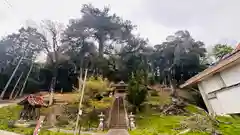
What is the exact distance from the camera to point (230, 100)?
9875mm

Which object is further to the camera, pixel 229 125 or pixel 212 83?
pixel 212 83

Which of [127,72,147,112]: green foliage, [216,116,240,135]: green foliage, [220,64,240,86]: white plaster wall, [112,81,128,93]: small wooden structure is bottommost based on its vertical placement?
[216,116,240,135]: green foliage

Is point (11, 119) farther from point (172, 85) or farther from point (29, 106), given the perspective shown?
point (172, 85)

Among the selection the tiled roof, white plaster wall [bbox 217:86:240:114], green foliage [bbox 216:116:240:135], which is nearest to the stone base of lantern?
the tiled roof

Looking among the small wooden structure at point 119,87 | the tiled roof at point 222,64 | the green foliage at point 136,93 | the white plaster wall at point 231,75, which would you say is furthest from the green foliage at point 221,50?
the white plaster wall at point 231,75

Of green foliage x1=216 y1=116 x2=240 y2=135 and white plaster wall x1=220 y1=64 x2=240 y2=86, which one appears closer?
green foliage x1=216 y1=116 x2=240 y2=135

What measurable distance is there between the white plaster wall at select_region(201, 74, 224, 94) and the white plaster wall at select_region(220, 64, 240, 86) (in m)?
0.39

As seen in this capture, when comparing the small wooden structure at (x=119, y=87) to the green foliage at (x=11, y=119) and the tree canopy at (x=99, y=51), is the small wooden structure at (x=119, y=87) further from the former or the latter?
the green foliage at (x=11, y=119)

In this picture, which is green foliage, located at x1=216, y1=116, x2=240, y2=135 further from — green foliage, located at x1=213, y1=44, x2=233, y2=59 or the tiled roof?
green foliage, located at x1=213, y1=44, x2=233, y2=59

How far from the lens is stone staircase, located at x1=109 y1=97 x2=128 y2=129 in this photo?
16.2 metres

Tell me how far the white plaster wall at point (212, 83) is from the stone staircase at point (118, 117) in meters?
6.41

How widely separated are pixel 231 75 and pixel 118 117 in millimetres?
10277

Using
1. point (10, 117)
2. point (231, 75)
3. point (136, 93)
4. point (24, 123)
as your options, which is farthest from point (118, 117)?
point (231, 75)

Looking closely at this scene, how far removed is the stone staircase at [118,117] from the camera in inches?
638
